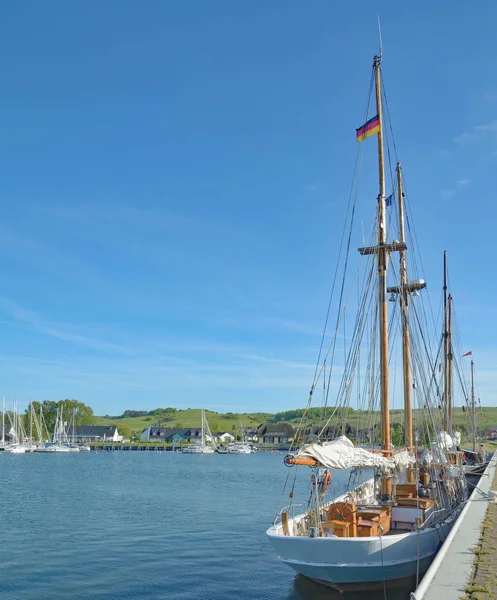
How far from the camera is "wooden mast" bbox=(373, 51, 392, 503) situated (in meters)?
23.9

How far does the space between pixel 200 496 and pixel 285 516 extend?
36878 millimetres

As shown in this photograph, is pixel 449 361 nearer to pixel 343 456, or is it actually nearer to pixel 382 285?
pixel 382 285

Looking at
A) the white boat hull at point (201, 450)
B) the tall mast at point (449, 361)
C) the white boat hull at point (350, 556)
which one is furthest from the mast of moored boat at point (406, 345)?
the white boat hull at point (201, 450)

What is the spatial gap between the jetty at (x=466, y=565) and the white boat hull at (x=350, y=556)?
165cm

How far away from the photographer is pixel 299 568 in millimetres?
19203

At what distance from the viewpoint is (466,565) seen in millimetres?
15758

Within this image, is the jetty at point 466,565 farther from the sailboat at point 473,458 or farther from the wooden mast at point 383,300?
the sailboat at point 473,458

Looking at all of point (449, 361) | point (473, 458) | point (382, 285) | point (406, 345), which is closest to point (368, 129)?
point (382, 285)

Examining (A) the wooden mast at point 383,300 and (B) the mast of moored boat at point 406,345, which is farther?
(B) the mast of moored boat at point 406,345

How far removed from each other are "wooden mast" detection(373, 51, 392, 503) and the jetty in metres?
3.69

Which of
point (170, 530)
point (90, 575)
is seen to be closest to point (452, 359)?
point (170, 530)

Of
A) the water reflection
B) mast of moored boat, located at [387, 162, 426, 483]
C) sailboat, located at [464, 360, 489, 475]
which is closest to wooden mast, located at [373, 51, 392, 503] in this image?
the water reflection

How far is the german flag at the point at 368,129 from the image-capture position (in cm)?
2803

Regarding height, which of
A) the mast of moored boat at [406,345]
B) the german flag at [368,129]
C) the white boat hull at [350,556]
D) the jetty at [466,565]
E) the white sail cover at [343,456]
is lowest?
the white boat hull at [350,556]
